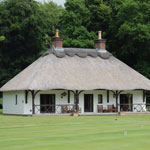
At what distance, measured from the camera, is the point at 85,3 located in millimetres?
62750

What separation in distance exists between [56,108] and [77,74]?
431 cm

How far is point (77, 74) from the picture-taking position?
4475 cm

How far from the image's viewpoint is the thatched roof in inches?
1662

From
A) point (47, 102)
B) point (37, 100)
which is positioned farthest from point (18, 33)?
point (37, 100)

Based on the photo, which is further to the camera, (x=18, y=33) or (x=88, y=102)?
(x=18, y=33)

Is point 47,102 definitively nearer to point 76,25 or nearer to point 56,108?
point 56,108

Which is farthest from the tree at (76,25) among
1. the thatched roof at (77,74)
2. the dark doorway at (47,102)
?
the dark doorway at (47,102)

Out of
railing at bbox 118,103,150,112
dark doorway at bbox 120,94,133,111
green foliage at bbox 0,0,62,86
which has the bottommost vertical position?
railing at bbox 118,103,150,112

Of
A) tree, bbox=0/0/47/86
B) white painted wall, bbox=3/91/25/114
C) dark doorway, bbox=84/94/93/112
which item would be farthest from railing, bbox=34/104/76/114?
tree, bbox=0/0/47/86

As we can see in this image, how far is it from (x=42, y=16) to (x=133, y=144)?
46.9 m

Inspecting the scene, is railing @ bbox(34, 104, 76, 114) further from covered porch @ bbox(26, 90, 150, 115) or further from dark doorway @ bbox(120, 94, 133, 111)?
dark doorway @ bbox(120, 94, 133, 111)

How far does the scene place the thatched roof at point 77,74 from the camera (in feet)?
139

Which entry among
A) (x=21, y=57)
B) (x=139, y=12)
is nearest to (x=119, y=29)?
(x=139, y=12)

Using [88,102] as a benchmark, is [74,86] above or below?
above
